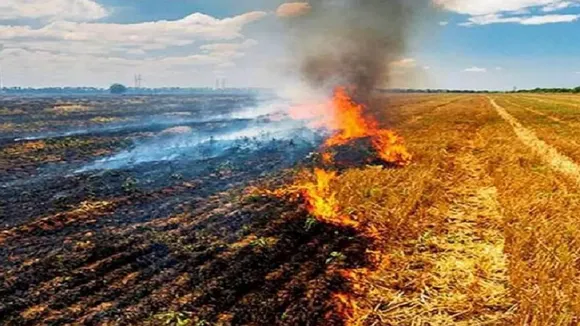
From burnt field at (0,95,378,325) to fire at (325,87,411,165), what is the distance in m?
4.56

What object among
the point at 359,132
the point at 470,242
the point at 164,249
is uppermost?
the point at 359,132

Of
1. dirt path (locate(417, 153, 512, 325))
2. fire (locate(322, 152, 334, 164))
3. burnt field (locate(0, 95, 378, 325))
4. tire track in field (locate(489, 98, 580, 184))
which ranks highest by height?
tire track in field (locate(489, 98, 580, 184))

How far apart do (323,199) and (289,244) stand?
345cm

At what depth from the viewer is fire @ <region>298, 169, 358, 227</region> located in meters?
10.6

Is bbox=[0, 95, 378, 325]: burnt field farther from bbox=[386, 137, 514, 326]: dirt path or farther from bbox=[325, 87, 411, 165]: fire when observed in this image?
bbox=[325, 87, 411, 165]: fire

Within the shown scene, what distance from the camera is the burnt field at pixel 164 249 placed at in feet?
21.5

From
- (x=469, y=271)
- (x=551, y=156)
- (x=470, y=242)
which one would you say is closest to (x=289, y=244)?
(x=469, y=271)

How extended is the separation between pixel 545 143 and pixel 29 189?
21.0 meters

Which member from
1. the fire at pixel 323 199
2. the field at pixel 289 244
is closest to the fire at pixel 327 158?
the field at pixel 289 244

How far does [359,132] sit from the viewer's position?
1013 inches

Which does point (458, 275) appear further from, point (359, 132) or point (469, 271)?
point (359, 132)

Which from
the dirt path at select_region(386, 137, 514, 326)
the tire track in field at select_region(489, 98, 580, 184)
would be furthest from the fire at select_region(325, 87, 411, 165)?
the dirt path at select_region(386, 137, 514, 326)

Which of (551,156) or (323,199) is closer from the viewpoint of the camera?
(323,199)

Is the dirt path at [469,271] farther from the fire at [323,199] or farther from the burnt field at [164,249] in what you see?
the fire at [323,199]
